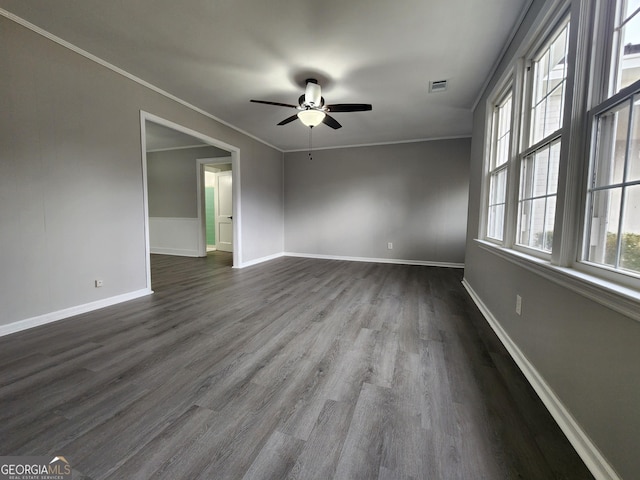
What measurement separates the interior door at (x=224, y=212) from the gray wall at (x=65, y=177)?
3.74 m

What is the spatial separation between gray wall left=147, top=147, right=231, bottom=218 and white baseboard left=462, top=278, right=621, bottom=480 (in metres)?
6.03

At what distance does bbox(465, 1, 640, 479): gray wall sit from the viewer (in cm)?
88

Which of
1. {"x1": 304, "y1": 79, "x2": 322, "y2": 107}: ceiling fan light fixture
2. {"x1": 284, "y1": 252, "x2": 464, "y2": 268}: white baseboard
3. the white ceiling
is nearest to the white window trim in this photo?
the white ceiling

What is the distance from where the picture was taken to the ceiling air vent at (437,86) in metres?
3.05

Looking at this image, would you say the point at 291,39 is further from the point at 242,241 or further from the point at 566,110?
the point at 242,241

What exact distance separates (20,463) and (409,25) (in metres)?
3.54

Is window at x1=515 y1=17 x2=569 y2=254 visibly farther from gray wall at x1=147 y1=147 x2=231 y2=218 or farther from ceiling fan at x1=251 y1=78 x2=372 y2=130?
gray wall at x1=147 y1=147 x2=231 y2=218

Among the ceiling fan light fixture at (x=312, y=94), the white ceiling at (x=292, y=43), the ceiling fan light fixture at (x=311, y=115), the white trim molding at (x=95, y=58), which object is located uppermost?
the white ceiling at (x=292, y=43)

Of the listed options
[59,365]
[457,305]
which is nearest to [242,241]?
[59,365]

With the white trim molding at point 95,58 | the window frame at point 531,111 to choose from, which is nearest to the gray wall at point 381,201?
the white trim molding at point 95,58

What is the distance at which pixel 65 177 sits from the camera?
2.46 m

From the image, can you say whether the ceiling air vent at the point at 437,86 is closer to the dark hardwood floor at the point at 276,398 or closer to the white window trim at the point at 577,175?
the white window trim at the point at 577,175

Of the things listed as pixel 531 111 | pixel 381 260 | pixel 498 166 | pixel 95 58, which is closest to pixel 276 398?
pixel 531 111

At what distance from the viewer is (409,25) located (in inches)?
85.0
